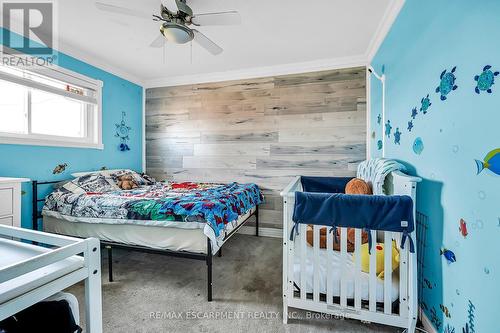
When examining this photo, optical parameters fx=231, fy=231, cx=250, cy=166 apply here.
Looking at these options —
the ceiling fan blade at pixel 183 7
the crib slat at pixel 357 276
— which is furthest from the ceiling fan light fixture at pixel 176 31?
the crib slat at pixel 357 276

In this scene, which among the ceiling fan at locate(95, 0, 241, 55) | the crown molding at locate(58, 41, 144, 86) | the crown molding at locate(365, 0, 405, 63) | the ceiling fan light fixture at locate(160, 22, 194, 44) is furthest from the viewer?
the crown molding at locate(58, 41, 144, 86)

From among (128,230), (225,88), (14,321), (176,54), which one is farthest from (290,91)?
(14,321)

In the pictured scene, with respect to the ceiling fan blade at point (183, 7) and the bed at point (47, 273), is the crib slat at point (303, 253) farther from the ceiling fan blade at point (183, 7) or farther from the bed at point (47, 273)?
the ceiling fan blade at point (183, 7)

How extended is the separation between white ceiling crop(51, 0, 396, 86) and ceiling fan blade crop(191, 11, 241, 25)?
8 cm

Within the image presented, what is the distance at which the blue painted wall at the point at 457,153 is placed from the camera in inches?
38.5

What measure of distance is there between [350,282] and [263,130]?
2349 mm

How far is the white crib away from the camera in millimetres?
1374

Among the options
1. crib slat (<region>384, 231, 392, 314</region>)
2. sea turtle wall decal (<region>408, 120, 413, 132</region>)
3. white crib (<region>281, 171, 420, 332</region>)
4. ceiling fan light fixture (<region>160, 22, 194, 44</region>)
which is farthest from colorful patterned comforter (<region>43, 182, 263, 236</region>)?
sea turtle wall decal (<region>408, 120, 413, 132</region>)

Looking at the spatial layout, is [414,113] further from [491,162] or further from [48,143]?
[48,143]

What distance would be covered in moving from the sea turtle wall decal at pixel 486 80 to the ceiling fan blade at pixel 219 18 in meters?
1.57

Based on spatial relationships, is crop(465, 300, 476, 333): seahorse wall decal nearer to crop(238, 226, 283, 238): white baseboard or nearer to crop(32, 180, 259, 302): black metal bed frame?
crop(32, 180, 259, 302): black metal bed frame

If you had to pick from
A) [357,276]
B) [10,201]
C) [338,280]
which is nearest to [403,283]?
[357,276]

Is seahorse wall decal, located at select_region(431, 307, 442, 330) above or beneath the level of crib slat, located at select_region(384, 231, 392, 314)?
beneath

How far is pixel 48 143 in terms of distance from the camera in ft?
8.50
